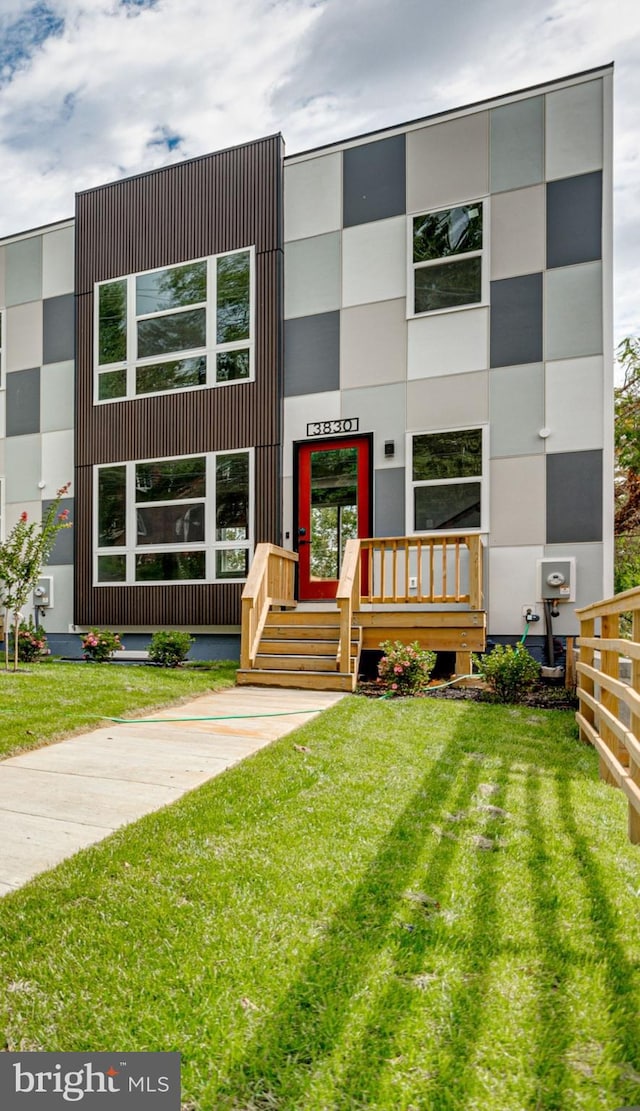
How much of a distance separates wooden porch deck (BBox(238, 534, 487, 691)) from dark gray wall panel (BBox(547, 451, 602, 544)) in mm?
1064

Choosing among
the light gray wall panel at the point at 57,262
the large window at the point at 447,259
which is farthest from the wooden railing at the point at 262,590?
the light gray wall panel at the point at 57,262

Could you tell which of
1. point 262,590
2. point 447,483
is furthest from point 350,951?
point 447,483

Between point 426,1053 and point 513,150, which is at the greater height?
point 513,150

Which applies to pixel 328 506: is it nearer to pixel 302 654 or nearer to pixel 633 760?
pixel 302 654

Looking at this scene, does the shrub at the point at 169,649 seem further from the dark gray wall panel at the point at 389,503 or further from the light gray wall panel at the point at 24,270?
the light gray wall panel at the point at 24,270

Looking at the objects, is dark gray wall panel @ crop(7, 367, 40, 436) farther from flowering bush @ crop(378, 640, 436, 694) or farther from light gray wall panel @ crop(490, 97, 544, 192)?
light gray wall panel @ crop(490, 97, 544, 192)

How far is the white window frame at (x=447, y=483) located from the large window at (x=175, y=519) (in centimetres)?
209

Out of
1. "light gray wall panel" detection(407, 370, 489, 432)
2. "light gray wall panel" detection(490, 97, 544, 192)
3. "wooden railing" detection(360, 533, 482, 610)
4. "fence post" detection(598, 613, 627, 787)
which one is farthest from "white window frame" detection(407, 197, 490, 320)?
"fence post" detection(598, 613, 627, 787)

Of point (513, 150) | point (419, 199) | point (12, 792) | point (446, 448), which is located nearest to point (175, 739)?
point (12, 792)

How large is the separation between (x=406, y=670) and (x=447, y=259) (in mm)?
4980

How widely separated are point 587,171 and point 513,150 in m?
0.91

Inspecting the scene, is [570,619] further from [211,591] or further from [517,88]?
[517,88]

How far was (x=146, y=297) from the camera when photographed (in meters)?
8.65

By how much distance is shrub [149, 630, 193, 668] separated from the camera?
7.12 meters
